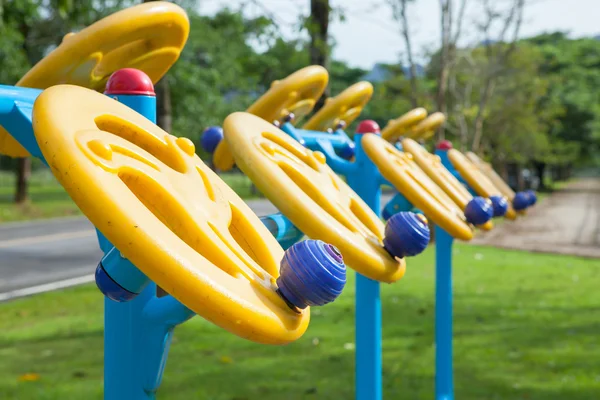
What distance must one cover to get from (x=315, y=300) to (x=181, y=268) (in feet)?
0.70

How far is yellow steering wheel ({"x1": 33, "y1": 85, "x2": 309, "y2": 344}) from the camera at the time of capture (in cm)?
95

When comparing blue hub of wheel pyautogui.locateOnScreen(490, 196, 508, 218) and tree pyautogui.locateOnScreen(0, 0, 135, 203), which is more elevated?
blue hub of wheel pyautogui.locateOnScreen(490, 196, 508, 218)

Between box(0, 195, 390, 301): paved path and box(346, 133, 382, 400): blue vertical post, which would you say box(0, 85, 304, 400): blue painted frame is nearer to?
box(346, 133, 382, 400): blue vertical post

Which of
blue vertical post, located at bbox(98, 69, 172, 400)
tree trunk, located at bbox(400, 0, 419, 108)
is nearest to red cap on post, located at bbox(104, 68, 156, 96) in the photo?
blue vertical post, located at bbox(98, 69, 172, 400)

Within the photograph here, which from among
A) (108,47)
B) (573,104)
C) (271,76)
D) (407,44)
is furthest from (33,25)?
(573,104)

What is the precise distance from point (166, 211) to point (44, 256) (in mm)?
9362

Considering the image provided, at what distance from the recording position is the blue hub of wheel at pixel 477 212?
249cm

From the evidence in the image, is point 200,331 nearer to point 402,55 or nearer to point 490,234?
point 402,55

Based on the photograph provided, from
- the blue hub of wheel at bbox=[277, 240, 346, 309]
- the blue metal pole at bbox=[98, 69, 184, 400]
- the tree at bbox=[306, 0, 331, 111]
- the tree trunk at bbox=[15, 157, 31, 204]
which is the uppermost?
the blue hub of wheel at bbox=[277, 240, 346, 309]

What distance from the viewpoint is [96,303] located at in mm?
6281

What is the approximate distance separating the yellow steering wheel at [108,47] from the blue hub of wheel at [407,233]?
2.42ft

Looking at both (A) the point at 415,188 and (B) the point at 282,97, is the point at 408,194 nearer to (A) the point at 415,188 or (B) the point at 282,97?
(A) the point at 415,188

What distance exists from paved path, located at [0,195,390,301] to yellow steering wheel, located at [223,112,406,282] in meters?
5.64

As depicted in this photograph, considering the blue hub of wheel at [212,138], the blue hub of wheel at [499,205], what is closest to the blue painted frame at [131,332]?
the blue hub of wheel at [212,138]
